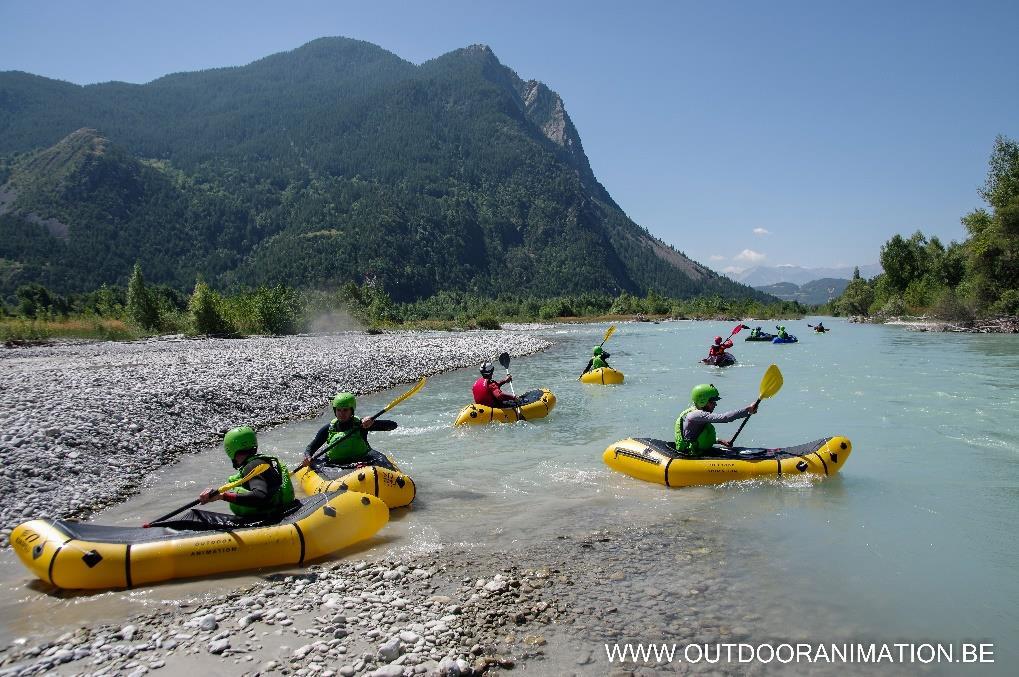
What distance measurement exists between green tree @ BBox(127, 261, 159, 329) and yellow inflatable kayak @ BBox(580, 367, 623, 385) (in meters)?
35.1

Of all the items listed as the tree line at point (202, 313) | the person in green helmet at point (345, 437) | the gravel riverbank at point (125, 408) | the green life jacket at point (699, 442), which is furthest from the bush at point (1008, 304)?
the person in green helmet at point (345, 437)

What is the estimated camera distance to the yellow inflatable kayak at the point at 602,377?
19.2 m

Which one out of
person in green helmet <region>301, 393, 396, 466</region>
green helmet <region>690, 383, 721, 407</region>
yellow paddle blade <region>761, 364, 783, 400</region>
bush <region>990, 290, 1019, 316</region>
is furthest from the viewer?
bush <region>990, 290, 1019, 316</region>

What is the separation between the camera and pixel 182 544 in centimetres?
567

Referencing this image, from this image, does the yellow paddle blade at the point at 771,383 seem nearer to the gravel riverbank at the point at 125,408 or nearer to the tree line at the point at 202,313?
the gravel riverbank at the point at 125,408

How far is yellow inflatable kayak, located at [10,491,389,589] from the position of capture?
5.35 metres

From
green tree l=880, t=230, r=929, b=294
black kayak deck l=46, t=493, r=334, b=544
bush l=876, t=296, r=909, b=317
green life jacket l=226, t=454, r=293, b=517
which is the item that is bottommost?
black kayak deck l=46, t=493, r=334, b=544

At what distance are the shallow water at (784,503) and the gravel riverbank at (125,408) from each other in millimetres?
754

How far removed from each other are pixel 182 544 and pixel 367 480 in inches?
90.6

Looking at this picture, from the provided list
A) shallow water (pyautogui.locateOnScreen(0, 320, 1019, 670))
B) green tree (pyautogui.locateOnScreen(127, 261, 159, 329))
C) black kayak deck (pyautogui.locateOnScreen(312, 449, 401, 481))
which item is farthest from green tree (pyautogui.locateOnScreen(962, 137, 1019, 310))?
green tree (pyautogui.locateOnScreen(127, 261, 159, 329))

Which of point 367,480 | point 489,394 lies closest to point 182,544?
point 367,480

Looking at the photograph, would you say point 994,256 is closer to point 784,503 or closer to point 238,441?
point 784,503

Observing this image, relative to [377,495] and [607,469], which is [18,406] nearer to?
[377,495]

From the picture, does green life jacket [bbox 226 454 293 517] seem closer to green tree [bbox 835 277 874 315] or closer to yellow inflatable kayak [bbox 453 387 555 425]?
yellow inflatable kayak [bbox 453 387 555 425]
